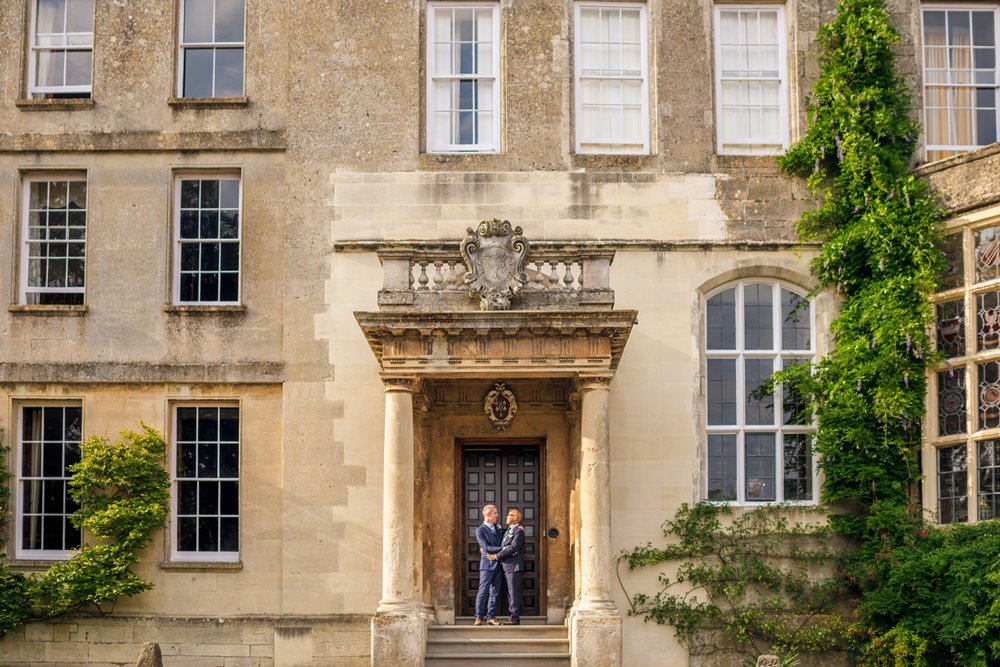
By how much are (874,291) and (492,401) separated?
551 centimetres

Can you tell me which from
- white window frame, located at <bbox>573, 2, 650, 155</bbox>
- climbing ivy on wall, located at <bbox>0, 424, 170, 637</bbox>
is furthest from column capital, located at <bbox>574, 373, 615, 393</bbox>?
climbing ivy on wall, located at <bbox>0, 424, 170, 637</bbox>

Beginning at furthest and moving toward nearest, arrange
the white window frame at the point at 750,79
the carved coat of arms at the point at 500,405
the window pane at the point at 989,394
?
1. the white window frame at the point at 750,79
2. the carved coat of arms at the point at 500,405
3. the window pane at the point at 989,394

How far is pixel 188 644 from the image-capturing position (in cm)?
1920

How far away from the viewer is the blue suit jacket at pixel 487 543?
1877 cm

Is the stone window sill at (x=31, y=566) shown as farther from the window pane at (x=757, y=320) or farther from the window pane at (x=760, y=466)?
the window pane at (x=757, y=320)

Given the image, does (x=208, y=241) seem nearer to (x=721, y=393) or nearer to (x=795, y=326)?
(x=721, y=393)

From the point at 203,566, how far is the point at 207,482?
1239 mm

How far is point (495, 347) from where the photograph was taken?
1761cm

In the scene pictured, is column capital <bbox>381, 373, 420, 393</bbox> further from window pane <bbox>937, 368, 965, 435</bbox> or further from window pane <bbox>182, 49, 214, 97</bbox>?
window pane <bbox>937, 368, 965, 435</bbox>

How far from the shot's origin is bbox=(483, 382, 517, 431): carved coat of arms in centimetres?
1962

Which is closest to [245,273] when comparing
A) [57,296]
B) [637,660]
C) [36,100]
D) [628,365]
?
[57,296]

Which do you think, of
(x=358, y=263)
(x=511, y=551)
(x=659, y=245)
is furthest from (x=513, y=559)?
(x=659, y=245)

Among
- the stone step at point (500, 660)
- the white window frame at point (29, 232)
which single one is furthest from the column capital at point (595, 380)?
the white window frame at point (29, 232)

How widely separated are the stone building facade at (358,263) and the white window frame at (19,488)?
61mm
